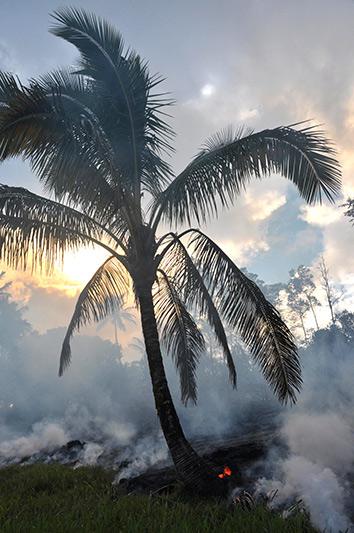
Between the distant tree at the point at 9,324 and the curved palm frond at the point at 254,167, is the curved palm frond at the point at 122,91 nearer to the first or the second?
the curved palm frond at the point at 254,167

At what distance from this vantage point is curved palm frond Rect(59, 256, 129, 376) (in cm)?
869

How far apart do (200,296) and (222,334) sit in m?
0.97

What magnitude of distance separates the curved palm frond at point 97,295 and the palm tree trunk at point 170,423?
9.29 ft

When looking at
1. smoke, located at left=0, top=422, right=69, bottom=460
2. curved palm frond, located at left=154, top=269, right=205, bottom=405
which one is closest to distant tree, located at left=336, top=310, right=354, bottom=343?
smoke, located at left=0, top=422, right=69, bottom=460

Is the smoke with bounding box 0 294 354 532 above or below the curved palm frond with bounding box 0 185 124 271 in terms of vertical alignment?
below

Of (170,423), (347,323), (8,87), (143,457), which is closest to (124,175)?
(8,87)

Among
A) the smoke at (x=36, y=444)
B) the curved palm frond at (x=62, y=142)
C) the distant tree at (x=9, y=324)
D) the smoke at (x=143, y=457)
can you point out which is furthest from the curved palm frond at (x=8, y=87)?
the distant tree at (x=9, y=324)

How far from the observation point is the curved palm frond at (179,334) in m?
8.15

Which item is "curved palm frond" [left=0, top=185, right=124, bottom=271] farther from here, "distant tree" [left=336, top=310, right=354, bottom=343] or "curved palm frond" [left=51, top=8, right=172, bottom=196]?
"distant tree" [left=336, top=310, right=354, bottom=343]

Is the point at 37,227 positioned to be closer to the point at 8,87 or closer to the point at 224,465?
the point at 8,87

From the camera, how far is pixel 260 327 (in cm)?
613

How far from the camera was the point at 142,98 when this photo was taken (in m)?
7.16

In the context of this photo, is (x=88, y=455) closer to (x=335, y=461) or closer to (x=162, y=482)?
(x=162, y=482)

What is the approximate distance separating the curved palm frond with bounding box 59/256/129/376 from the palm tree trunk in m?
2.83
